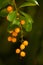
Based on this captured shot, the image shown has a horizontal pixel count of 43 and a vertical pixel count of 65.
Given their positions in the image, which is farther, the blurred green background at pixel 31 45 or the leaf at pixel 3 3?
the blurred green background at pixel 31 45

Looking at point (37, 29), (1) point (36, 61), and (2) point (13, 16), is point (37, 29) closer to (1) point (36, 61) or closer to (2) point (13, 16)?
(1) point (36, 61)

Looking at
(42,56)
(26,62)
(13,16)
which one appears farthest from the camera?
(26,62)

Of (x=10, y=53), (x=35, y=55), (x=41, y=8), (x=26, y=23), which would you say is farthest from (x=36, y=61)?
(x=26, y=23)

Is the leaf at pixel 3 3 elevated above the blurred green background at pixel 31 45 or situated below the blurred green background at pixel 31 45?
above

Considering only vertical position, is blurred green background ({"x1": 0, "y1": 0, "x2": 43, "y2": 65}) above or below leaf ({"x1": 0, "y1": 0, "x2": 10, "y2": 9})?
below

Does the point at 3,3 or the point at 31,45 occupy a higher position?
the point at 3,3

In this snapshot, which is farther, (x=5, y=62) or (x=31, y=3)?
(x=5, y=62)

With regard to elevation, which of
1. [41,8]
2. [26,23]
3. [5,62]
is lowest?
[5,62]

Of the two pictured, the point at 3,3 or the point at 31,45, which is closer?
the point at 3,3
